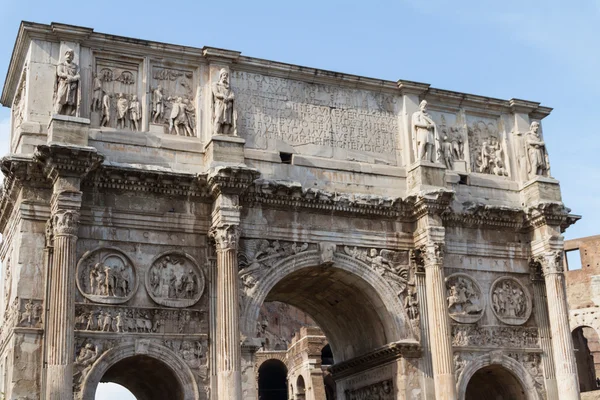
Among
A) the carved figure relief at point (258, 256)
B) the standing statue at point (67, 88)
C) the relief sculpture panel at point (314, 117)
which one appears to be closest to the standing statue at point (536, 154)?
the relief sculpture panel at point (314, 117)

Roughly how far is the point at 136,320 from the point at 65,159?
3078 millimetres

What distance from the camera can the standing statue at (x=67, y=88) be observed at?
15.8 metres

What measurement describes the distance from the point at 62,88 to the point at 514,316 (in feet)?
34.1

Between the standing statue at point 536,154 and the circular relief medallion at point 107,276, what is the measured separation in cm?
922

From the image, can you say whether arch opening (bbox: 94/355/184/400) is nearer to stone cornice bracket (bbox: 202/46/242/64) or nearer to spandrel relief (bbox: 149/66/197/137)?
spandrel relief (bbox: 149/66/197/137)

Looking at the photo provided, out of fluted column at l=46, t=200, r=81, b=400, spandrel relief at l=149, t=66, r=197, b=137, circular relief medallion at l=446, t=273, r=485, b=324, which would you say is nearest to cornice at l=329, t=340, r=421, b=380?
circular relief medallion at l=446, t=273, r=485, b=324

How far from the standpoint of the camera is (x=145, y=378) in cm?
1689

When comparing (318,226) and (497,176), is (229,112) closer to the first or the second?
(318,226)

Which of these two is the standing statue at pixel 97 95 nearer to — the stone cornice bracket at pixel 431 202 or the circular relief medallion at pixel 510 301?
the stone cornice bracket at pixel 431 202

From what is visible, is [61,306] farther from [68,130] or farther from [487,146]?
[487,146]

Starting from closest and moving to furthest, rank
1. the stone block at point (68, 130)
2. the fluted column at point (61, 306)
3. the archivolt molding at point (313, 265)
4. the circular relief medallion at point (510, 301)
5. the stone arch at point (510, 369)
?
the fluted column at point (61, 306) → the stone block at point (68, 130) → the archivolt molding at point (313, 265) → the stone arch at point (510, 369) → the circular relief medallion at point (510, 301)

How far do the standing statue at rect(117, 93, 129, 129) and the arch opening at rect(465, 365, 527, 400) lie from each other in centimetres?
896

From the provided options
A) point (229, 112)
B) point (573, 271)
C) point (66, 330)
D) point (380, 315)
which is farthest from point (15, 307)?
point (573, 271)

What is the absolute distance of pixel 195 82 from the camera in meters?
17.6
